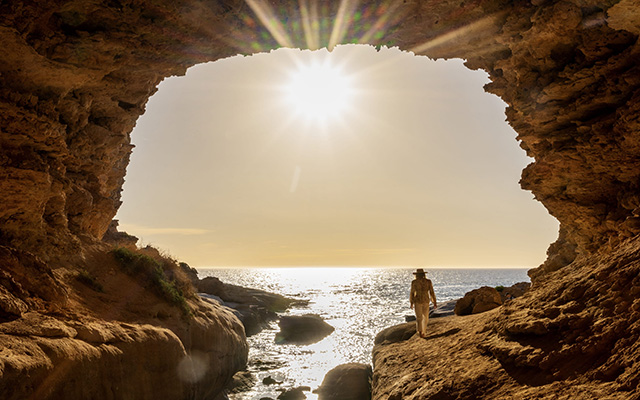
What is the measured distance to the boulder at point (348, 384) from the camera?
15406mm

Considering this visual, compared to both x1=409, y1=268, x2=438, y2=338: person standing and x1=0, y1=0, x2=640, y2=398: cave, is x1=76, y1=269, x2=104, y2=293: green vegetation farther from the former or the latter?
x1=409, y1=268, x2=438, y2=338: person standing

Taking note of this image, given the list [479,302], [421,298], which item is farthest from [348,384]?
[479,302]

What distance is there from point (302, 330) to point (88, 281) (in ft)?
78.3

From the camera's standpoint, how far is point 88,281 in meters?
13.0

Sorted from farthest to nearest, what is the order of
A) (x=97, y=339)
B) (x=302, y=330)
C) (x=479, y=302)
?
(x=302, y=330) → (x=479, y=302) → (x=97, y=339)

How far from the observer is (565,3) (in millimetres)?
9172

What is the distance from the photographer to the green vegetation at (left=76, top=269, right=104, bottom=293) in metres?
12.9

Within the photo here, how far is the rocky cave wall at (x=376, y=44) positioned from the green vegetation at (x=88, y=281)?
1.19 m

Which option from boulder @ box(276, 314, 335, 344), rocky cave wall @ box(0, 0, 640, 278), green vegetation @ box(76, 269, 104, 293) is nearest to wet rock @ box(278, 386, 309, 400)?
green vegetation @ box(76, 269, 104, 293)

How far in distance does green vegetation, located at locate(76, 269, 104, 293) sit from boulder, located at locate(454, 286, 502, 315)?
1454 centimetres

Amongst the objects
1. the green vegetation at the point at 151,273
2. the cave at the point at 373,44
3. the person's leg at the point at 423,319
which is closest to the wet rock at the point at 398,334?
the person's leg at the point at 423,319

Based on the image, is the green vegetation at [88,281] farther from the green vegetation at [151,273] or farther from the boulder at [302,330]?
the boulder at [302,330]

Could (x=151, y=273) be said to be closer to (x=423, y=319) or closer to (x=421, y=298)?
(x=421, y=298)

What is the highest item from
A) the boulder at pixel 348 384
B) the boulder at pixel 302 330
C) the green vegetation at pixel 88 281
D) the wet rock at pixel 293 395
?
the green vegetation at pixel 88 281
